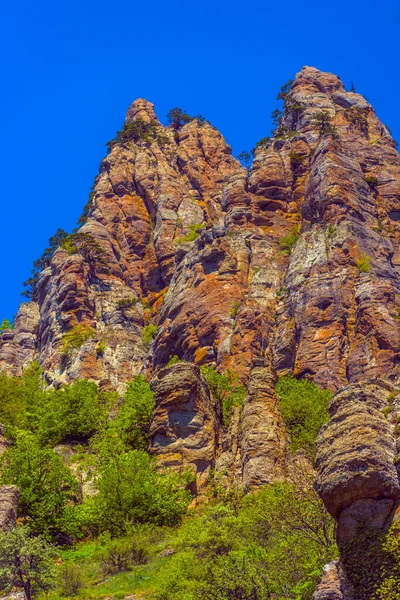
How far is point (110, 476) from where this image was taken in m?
43.1

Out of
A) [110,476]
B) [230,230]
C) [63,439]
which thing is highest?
[230,230]

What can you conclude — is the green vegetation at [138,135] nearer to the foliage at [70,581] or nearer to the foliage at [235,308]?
the foliage at [235,308]

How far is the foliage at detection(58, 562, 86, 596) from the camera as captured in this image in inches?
1226

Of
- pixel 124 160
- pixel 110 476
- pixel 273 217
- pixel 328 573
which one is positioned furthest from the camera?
pixel 124 160

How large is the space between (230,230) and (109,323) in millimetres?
19241

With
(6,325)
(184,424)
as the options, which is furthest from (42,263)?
(184,424)

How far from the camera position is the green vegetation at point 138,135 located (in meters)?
128

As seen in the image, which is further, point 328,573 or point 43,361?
point 43,361

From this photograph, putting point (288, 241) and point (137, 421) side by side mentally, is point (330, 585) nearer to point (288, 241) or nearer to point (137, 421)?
point (137, 421)

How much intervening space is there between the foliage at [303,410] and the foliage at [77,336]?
30.4 meters

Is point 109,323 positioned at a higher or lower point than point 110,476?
higher

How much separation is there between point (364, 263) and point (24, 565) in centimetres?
5656

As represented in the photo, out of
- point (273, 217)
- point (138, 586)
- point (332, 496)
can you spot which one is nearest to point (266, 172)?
point (273, 217)

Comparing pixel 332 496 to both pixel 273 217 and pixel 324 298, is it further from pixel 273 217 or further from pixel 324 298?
pixel 273 217
